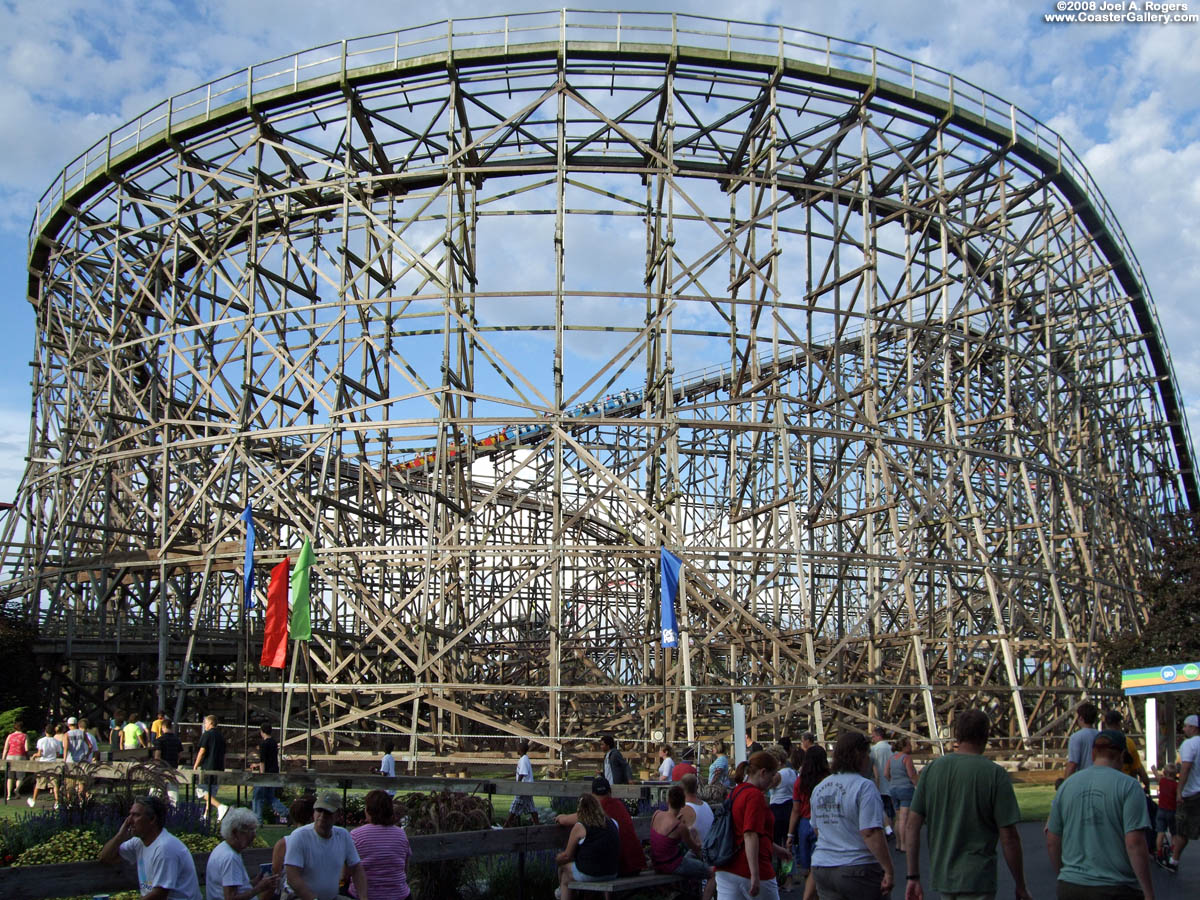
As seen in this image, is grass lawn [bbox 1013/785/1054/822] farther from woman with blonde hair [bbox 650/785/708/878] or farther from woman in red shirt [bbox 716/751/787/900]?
woman in red shirt [bbox 716/751/787/900]

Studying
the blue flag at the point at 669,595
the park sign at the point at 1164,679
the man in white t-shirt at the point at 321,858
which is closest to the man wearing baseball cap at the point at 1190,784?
the park sign at the point at 1164,679

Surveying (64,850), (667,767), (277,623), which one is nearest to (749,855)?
(64,850)

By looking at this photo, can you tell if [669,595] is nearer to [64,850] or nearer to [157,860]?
[64,850]

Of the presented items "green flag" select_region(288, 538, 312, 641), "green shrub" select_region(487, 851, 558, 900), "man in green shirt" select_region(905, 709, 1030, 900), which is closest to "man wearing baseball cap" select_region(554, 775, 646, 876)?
"green shrub" select_region(487, 851, 558, 900)

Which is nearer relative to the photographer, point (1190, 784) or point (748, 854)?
point (748, 854)

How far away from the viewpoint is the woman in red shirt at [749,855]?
835 cm

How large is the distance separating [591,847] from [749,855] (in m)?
1.45

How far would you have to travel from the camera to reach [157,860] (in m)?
7.07

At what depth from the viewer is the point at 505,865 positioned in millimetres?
11031

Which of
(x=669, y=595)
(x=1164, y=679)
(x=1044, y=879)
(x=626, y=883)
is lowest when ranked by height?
(x=1044, y=879)

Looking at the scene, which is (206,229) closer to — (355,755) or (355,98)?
(355,98)

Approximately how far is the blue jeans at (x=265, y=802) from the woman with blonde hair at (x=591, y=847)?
674 cm

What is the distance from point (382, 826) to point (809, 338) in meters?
19.0

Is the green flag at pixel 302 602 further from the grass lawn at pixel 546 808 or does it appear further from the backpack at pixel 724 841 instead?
the backpack at pixel 724 841
